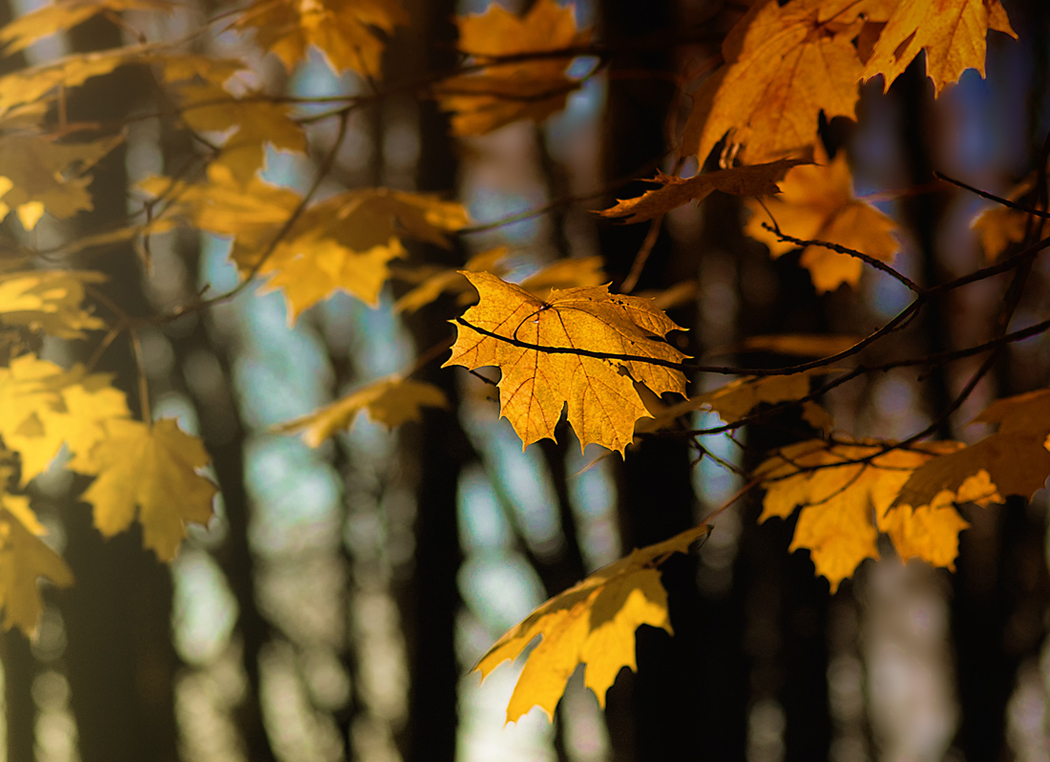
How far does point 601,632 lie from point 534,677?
0.59 feet

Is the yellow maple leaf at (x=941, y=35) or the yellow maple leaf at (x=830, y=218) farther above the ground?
the yellow maple leaf at (x=941, y=35)

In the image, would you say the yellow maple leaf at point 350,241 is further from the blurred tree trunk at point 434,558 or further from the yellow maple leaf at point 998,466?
the blurred tree trunk at point 434,558

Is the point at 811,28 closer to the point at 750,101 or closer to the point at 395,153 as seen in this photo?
the point at 750,101

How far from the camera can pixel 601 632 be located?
58.0 inches

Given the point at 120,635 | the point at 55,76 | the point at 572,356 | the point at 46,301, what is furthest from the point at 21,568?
the point at 120,635

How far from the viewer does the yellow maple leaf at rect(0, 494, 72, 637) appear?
206 centimetres

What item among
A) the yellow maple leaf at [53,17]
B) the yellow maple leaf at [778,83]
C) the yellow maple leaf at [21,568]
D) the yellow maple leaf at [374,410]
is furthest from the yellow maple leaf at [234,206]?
the yellow maple leaf at [778,83]

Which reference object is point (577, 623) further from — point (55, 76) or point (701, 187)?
point (55, 76)

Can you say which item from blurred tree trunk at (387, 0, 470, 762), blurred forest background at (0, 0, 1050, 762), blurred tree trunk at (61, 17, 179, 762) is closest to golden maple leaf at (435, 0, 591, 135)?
blurred forest background at (0, 0, 1050, 762)

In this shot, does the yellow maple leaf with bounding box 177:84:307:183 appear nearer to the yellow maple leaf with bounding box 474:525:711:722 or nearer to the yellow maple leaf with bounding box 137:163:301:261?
the yellow maple leaf with bounding box 137:163:301:261

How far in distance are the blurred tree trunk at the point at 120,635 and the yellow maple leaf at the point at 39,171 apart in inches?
196

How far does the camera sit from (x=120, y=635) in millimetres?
7043

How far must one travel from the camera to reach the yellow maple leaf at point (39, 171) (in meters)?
1.71

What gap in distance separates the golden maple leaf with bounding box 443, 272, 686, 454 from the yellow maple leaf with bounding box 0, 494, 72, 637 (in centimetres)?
184
